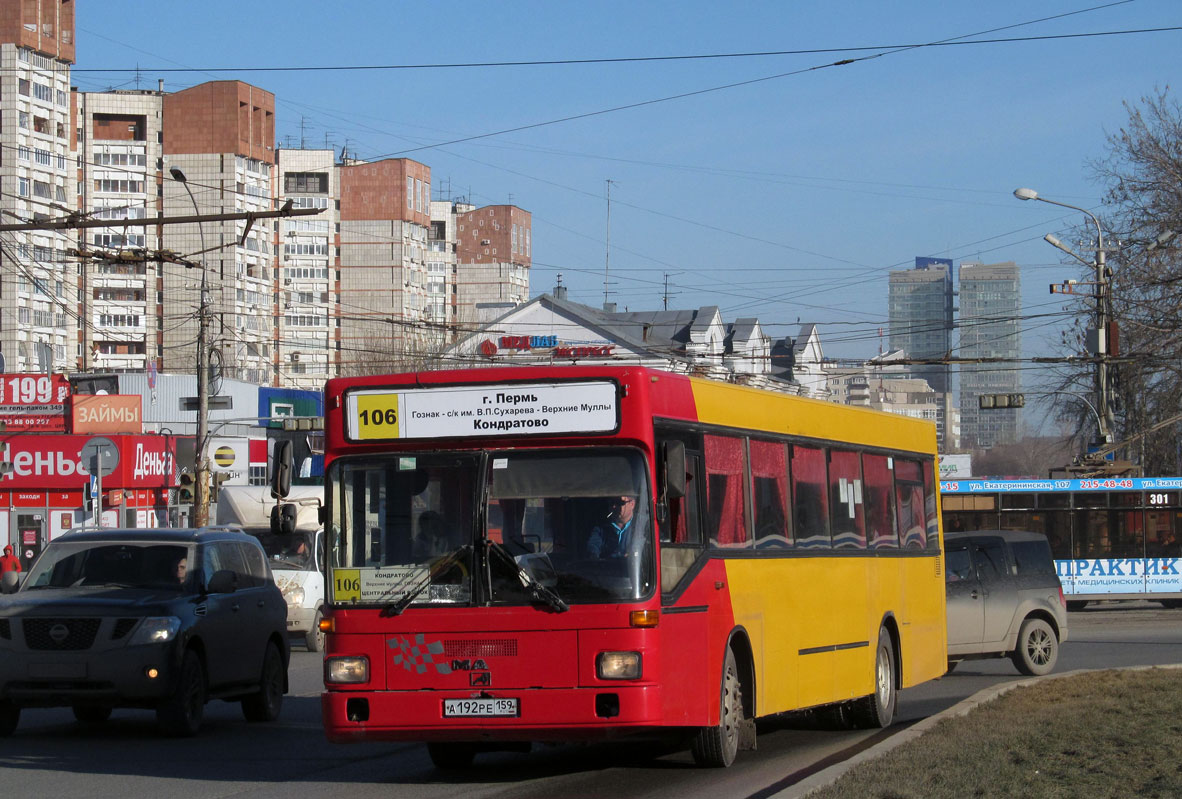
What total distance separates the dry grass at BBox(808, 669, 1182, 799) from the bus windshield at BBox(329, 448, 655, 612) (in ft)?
6.40

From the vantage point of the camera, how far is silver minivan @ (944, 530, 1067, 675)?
19625mm

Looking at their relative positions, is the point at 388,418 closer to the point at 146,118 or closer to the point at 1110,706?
the point at 1110,706

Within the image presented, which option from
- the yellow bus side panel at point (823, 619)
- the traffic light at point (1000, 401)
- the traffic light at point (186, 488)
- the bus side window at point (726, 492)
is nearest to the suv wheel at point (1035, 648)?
the yellow bus side panel at point (823, 619)

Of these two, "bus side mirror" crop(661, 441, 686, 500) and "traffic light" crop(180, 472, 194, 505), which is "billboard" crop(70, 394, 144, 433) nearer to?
"traffic light" crop(180, 472, 194, 505)

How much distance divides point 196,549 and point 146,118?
11347 cm

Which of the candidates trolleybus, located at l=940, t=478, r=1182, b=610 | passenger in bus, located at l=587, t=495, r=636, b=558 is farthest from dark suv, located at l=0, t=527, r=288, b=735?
trolleybus, located at l=940, t=478, r=1182, b=610

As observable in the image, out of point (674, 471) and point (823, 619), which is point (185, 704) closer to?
point (823, 619)

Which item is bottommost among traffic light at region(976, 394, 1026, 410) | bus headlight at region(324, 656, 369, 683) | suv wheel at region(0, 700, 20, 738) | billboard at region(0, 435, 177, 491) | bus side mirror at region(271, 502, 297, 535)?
suv wheel at region(0, 700, 20, 738)

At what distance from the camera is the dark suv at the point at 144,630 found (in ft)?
41.3

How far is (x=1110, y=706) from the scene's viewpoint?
41.3ft

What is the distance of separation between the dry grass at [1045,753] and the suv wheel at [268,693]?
675 cm

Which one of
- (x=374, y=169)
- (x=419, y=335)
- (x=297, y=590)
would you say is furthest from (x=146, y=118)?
(x=297, y=590)

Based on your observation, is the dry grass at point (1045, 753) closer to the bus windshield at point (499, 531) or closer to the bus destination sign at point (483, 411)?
the bus windshield at point (499, 531)

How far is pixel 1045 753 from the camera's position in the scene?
9.87m
